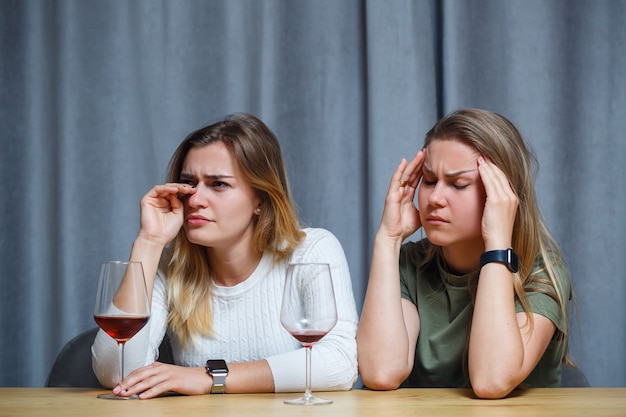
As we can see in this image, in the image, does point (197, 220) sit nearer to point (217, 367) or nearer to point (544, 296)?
point (217, 367)

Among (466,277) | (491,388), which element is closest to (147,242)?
(466,277)

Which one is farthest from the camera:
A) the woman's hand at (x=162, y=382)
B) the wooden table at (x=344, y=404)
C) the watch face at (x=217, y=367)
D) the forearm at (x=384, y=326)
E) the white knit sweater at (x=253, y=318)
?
the white knit sweater at (x=253, y=318)

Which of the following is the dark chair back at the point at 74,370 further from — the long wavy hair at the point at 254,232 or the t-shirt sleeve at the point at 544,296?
the t-shirt sleeve at the point at 544,296

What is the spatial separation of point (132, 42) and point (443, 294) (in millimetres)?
1497

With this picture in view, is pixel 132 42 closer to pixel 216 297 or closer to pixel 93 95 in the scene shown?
pixel 93 95

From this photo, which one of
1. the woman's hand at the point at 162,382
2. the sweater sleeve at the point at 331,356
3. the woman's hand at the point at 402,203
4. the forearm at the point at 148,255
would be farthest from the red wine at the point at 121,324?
the woman's hand at the point at 402,203

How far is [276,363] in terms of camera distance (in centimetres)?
171

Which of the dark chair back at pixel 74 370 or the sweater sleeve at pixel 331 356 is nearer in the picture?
the sweater sleeve at pixel 331 356

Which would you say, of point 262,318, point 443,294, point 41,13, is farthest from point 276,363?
point 41,13

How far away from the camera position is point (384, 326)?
1814mm

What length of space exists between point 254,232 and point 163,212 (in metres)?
0.25

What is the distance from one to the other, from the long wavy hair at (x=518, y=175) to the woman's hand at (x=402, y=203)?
0.09 meters

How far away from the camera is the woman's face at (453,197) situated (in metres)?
1.83

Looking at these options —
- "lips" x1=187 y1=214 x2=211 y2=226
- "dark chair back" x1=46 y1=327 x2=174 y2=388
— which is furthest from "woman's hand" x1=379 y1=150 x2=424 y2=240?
"dark chair back" x1=46 y1=327 x2=174 y2=388
